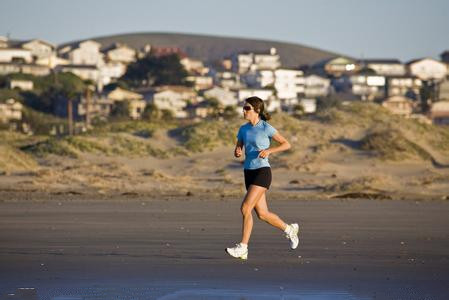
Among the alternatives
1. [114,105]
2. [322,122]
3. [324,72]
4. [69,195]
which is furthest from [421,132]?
[324,72]

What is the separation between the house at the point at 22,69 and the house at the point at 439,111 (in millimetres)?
42681

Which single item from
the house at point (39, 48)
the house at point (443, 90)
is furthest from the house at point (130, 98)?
the house at point (39, 48)

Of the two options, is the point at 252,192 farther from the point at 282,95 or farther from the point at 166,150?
the point at 282,95

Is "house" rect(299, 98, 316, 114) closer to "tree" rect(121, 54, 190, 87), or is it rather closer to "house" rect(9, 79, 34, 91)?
"tree" rect(121, 54, 190, 87)

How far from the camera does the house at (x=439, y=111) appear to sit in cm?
11781

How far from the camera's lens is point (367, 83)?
157 metres

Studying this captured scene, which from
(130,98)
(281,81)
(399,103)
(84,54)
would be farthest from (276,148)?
(84,54)

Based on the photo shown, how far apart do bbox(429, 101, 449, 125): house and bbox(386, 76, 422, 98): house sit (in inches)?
1253

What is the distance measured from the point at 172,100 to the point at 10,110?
1266 inches

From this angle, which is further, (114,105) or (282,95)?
(282,95)

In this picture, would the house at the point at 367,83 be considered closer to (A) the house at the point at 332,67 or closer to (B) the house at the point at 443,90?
(B) the house at the point at 443,90

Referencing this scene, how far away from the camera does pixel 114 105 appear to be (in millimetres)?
117312

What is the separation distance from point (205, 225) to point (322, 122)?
25924 mm

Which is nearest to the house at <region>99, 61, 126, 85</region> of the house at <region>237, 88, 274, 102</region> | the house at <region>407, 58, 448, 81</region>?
the house at <region>237, 88, 274, 102</region>
